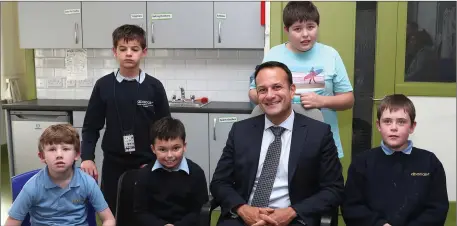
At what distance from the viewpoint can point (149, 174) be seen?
2.30m

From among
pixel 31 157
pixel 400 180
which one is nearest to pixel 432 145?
pixel 400 180

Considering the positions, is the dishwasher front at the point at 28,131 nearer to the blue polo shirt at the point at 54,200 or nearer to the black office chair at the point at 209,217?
the blue polo shirt at the point at 54,200

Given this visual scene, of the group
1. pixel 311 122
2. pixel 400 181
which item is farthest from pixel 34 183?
pixel 400 181

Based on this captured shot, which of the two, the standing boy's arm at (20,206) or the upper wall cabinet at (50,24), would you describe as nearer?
the standing boy's arm at (20,206)

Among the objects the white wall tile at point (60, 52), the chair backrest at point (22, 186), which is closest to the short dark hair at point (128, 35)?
the chair backrest at point (22, 186)

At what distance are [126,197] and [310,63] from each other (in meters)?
1.17

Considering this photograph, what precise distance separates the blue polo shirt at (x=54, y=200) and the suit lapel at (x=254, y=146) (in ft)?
2.23

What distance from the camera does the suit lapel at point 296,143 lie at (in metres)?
2.07

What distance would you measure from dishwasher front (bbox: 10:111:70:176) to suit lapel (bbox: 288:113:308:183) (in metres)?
2.68

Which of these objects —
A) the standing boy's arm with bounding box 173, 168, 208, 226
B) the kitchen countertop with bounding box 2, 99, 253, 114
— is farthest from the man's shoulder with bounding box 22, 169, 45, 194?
the kitchen countertop with bounding box 2, 99, 253, 114

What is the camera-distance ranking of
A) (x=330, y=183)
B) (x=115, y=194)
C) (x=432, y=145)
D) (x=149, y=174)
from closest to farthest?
1. (x=330, y=183)
2. (x=149, y=174)
3. (x=115, y=194)
4. (x=432, y=145)

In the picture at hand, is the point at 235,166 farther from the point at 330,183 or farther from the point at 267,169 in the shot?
the point at 330,183

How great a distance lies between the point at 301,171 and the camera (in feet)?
6.82

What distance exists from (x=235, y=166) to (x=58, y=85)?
10.6 feet
